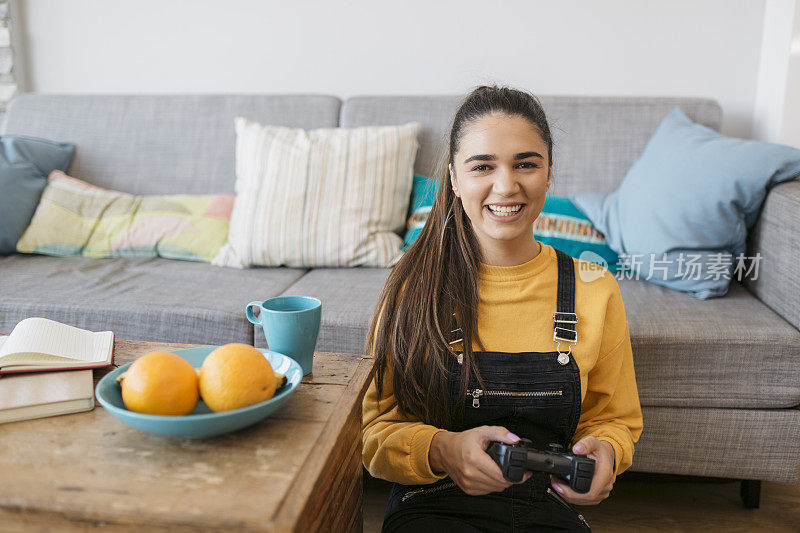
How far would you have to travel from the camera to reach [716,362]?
140 cm

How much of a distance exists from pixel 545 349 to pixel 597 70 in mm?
1470

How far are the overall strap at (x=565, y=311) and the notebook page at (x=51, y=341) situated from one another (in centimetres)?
66

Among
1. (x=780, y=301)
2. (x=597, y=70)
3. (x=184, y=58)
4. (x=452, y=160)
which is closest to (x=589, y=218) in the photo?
(x=780, y=301)

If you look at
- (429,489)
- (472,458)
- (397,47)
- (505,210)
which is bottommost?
(429,489)

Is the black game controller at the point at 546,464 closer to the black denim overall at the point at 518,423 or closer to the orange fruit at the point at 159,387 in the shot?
the black denim overall at the point at 518,423

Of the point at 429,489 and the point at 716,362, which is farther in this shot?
the point at 716,362

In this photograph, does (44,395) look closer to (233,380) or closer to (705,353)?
(233,380)

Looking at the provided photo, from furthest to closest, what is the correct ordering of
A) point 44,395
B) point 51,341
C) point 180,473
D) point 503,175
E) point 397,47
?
point 397,47 → point 503,175 → point 51,341 → point 44,395 → point 180,473

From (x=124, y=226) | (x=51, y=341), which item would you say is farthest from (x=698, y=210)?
(x=124, y=226)

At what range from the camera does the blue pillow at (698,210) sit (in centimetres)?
159

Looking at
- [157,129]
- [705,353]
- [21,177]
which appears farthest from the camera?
[157,129]

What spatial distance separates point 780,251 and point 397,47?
137cm

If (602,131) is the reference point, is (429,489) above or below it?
below

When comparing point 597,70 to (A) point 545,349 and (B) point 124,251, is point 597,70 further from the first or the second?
(B) point 124,251
